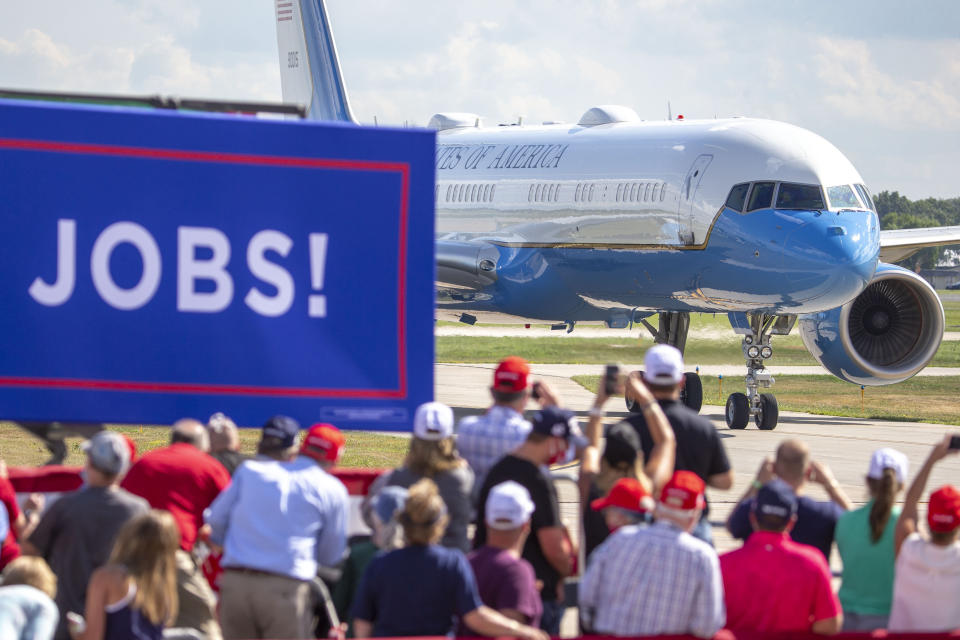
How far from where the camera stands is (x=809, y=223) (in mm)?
20000

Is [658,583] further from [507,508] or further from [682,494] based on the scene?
[507,508]

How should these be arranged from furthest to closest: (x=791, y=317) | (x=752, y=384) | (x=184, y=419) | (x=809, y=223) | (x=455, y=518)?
(x=791, y=317)
(x=752, y=384)
(x=809, y=223)
(x=184, y=419)
(x=455, y=518)

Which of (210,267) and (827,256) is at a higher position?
(827,256)

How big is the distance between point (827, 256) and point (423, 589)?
46.6ft

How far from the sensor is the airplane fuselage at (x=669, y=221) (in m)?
20.1

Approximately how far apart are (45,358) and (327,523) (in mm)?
2130

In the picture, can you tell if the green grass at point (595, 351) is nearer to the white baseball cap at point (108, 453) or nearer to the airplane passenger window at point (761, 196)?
the airplane passenger window at point (761, 196)

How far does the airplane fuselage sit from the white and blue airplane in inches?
0.9

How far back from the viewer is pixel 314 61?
3469 cm

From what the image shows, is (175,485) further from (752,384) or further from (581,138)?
(581,138)

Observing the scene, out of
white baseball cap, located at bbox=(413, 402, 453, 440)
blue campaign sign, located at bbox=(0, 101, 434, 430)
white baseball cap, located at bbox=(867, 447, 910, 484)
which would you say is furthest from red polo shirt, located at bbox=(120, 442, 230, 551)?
white baseball cap, located at bbox=(867, 447, 910, 484)

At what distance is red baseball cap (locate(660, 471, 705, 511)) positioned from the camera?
6590 mm

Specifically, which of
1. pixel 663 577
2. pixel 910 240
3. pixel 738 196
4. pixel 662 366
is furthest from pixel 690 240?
pixel 663 577

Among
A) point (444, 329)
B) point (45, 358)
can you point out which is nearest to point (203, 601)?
point (45, 358)
